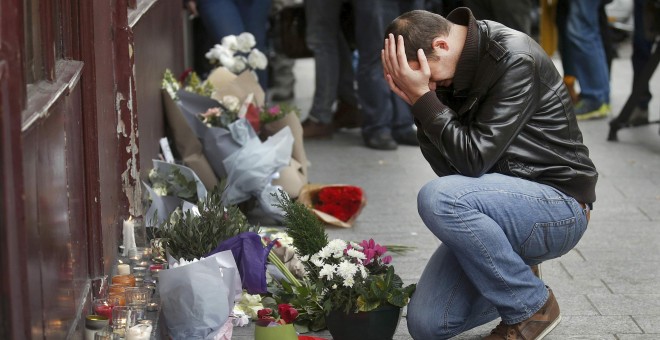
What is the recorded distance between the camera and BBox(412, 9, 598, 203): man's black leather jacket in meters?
3.66

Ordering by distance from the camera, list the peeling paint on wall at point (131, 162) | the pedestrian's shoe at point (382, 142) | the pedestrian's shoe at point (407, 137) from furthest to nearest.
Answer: the pedestrian's shoe at point (407, 137) < the pedestrian's shoe at point (382, 142) < the peeling paint on wall at point (131, 162)

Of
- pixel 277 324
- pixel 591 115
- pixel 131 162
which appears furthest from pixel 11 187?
pixel 591 115

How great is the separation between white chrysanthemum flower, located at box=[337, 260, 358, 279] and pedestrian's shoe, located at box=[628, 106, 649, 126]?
530 centimetres

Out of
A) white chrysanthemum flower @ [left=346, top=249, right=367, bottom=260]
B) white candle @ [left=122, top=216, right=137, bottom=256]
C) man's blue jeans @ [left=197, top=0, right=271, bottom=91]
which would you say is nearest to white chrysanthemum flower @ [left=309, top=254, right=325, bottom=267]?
white chrysanthemum flower @ [left=346, top=249, right=367, bottom=260]

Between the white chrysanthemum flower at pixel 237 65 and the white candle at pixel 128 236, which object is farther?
the white chrysanthemum flower at pixel 237 65

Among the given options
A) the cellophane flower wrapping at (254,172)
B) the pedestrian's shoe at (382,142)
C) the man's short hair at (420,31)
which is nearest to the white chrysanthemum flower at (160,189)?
the cellophane flower wrapping at (254,172)

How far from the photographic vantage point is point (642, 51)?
902 cm

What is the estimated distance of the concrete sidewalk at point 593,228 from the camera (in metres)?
4.43

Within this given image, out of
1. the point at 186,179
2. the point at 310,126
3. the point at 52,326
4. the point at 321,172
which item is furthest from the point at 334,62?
the point at 52,326

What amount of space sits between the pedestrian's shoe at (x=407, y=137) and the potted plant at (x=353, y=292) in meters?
3.98

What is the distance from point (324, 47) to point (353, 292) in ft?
14.9

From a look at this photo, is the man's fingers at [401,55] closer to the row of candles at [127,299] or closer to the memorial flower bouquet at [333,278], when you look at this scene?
the memorial flower bouquet at [333,278]

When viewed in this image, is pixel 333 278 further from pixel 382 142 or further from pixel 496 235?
pixel 382 142

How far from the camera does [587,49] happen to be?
9305 mm
